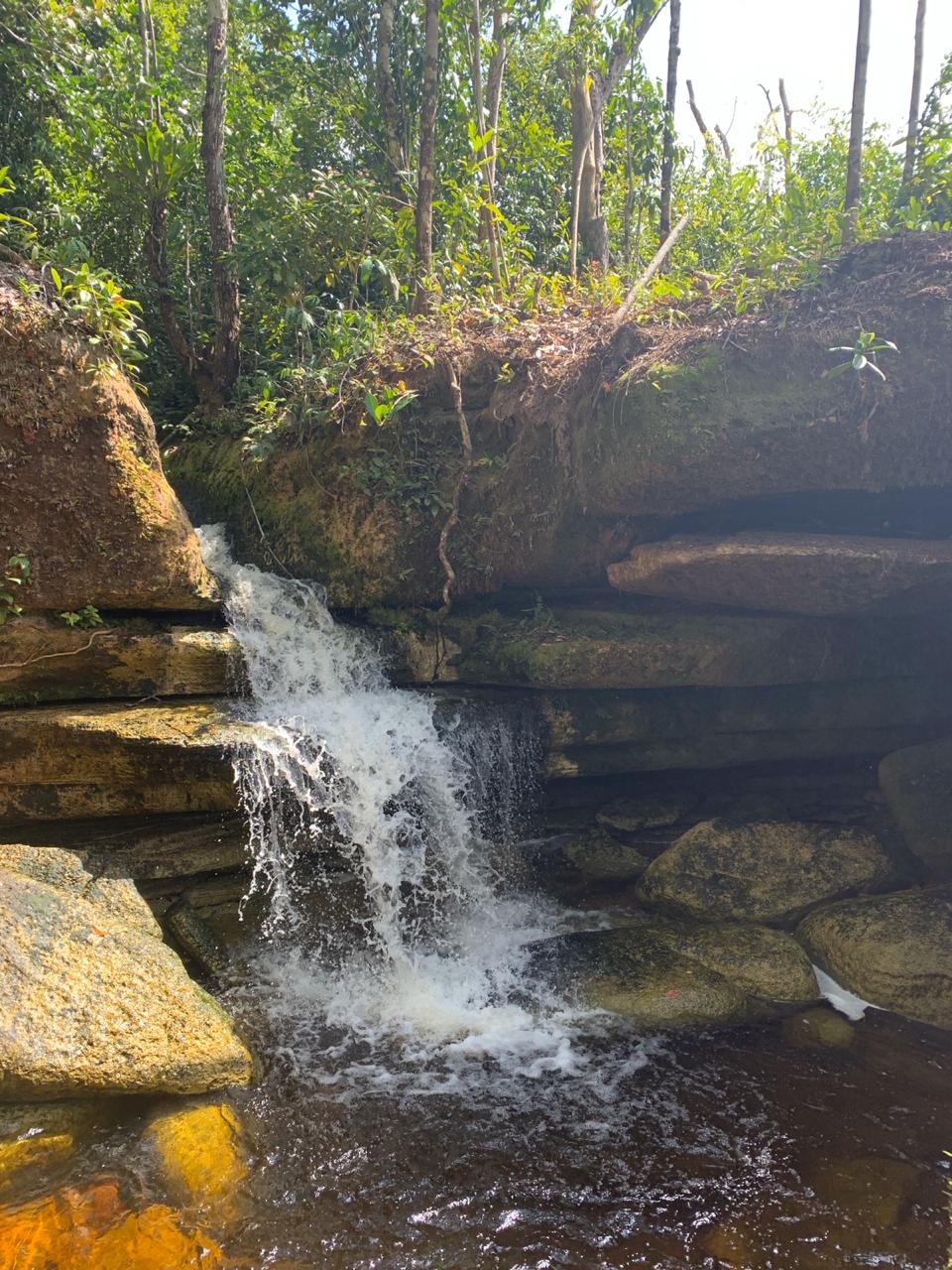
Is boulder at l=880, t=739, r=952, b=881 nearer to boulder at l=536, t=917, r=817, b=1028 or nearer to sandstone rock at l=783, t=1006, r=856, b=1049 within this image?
boulder at l=536, t=917, r=817, b=1028

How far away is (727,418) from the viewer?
291 inches

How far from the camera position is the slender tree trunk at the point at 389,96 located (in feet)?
35.5

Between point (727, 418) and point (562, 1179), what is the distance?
6110 millimetres

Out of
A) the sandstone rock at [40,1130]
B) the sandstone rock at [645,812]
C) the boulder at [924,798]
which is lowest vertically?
the sandstone rock at [40,1130]

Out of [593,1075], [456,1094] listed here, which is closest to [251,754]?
[456,1094]

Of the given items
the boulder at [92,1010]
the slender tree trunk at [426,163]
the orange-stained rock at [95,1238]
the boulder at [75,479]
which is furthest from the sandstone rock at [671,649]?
the orange-stained rock at [95,1238]

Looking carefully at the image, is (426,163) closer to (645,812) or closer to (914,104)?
(914,104)

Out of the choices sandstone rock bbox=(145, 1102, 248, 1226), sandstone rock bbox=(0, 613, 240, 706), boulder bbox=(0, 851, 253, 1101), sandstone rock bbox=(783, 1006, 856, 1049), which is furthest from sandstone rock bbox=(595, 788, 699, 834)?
sandstone rock bbox=(145, 1102, 248, 1226)

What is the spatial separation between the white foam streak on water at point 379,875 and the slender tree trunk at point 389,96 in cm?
749

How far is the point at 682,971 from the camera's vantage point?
628 cm

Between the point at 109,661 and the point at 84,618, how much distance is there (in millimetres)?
411

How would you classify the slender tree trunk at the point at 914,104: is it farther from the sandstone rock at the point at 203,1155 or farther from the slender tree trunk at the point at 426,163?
the sandstone rock at the point at 203,1155

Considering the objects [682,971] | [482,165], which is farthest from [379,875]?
[482,165]

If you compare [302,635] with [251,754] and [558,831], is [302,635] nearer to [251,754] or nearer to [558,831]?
[251,754]
